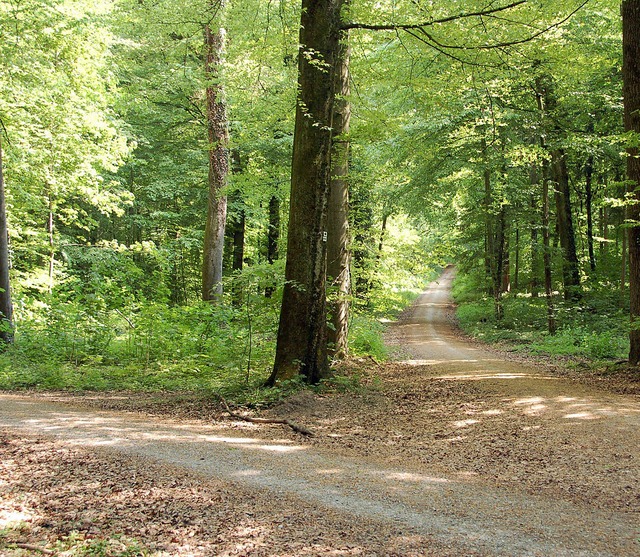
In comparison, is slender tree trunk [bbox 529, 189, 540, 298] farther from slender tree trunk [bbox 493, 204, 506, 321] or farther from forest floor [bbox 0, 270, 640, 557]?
forest floor [bbox 0, 270, 640, 557]

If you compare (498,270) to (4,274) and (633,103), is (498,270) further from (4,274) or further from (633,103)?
(4,274)

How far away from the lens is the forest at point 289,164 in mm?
8469

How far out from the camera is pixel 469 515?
13.1ft

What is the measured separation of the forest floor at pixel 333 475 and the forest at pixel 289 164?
172 centimetres

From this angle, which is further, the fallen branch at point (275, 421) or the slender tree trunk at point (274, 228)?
the slender tree trunk at point (274, 228)

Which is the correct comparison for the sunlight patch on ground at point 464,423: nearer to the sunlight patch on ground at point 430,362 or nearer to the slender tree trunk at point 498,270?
the sunlight patch on ground at point 430,362

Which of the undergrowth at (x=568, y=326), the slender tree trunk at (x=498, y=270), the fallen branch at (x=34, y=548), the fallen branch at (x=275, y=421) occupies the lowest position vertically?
the fallen branch at (x=275, y=421)

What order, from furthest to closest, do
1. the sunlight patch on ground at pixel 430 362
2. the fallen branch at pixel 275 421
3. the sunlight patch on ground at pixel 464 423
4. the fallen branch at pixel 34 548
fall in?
the sunlight patch on ground at pixel 430 362, the sunlight patch on ground at pixel 464 423, the fallen branch at pixel 275 421, the fallen branch at pixel 34 548

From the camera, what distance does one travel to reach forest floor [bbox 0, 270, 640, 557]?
3498mm

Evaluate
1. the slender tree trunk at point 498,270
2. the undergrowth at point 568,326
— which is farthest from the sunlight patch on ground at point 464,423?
the slender tree trunk at point 498,270

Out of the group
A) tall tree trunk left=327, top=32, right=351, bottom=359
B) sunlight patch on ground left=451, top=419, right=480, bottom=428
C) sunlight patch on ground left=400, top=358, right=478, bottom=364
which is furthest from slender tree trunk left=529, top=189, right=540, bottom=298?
sunlight patch on ground left=451, top=419, right=480, bottom=428

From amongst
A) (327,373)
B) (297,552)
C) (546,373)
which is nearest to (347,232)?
(327,373)

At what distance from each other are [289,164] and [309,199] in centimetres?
920

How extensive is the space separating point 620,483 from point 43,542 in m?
4.75
